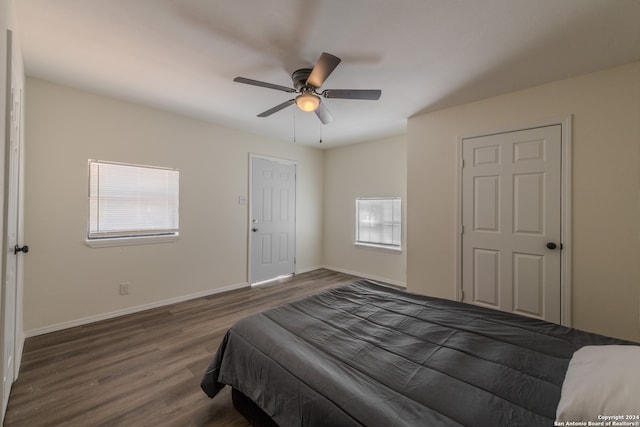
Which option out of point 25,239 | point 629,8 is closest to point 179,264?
point 25,239

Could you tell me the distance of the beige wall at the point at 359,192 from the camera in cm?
436

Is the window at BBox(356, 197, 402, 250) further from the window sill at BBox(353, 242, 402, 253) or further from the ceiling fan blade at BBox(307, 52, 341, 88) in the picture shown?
the ceiling fan blade at BBox(307, 52, 341, 88)

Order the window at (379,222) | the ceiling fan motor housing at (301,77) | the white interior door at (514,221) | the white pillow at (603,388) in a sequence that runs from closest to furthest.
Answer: the white pillow at (603,388) → the ceiling fan motor housing at (301,77) → the white interior door at (514,221) → the window at (379,222)

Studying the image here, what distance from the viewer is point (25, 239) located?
98.3 inches

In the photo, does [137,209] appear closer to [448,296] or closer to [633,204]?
[448,296]

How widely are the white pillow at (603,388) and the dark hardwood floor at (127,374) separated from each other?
1617mm

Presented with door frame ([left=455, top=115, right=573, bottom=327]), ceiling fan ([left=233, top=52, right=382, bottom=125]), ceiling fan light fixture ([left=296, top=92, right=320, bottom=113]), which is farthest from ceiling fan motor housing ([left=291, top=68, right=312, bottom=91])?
door frame ([left=455, top=115, right=573, bottom=327])

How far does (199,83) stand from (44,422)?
2.78 meters

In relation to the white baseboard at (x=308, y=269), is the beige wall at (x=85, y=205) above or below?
above

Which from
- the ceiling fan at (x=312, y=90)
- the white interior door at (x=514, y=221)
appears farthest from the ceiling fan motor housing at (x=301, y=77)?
the white interior door at (x=514, y=221)

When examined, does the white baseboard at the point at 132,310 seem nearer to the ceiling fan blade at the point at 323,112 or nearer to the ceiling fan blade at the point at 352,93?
the ceiling fan blade at the point at 323,112

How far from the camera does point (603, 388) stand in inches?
32.2

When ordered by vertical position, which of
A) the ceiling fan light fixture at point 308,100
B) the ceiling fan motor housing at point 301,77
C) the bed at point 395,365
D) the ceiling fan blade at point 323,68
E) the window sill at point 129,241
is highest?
the ceiling fan motor housing at point 301,77

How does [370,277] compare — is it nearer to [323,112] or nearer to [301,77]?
[323,112]
